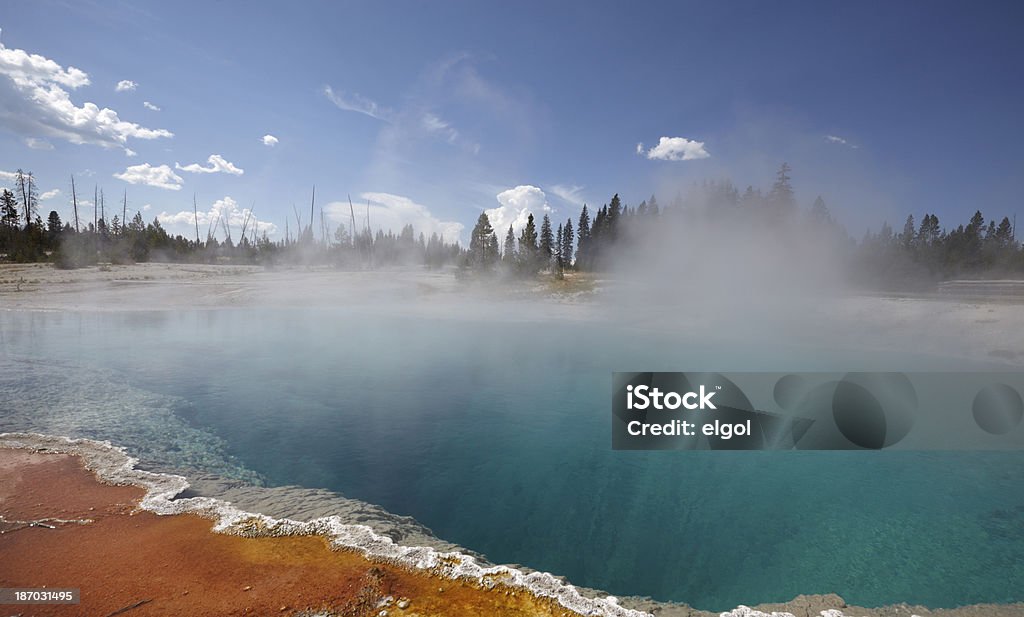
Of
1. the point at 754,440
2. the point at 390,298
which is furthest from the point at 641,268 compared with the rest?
the point at 754,440

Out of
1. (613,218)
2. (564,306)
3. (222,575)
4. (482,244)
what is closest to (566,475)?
(222,575)

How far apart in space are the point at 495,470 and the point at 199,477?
6.45 meters

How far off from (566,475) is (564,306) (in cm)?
3749

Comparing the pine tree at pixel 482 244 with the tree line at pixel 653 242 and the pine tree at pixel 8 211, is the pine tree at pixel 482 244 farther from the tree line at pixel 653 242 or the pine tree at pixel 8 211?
the pine tree at pixel 8 211

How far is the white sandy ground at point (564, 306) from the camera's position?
27.5 metres

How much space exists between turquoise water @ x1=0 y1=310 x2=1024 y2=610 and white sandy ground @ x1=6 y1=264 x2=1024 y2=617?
4.24ft

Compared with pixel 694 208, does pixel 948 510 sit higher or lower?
lower

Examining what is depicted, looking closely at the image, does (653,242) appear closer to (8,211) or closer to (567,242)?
(567,242)

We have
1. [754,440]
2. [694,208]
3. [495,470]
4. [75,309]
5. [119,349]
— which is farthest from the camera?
[694,208]

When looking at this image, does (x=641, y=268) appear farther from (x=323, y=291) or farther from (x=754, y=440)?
(x=754, y=440)

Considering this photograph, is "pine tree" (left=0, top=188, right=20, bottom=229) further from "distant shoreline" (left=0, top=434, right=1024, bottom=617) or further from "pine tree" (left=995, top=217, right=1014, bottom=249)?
"pine tree" (left=995, top=217, right=1014, bottom=249)

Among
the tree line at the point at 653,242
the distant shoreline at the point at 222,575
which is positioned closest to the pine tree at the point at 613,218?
the tree line at the point at 653,242

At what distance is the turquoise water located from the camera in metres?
7.60

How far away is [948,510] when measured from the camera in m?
9.73
